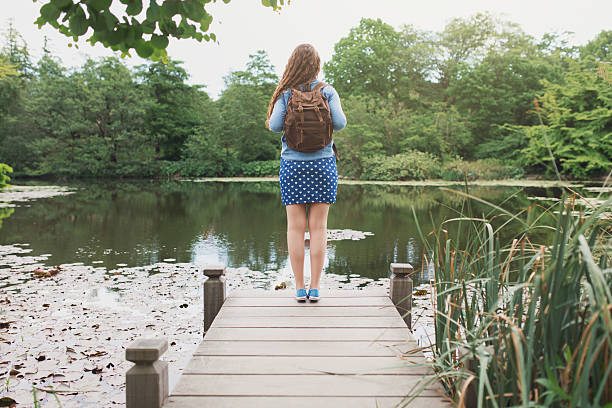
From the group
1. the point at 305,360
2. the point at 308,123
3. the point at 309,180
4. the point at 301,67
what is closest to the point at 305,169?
the point at 309,180

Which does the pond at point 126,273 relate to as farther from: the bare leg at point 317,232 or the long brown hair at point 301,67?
the long brown hair at point 301,67

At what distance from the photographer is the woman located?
262 centimetres

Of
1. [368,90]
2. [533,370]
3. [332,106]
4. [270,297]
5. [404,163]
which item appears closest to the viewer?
[533,370]

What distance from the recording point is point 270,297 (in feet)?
9.69

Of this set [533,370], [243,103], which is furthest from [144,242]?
[243,103]

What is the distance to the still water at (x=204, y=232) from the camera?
5.89 metres

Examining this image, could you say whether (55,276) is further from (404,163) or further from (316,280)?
(404,163)

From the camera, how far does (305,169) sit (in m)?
2.61

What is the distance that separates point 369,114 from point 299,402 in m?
23.3

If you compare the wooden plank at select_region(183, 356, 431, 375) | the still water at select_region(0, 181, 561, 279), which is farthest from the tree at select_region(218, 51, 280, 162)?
the wooden plank at select_region(183, 356, 431, 375)

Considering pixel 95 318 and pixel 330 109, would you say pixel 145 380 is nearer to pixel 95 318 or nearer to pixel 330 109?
pixel 330 109

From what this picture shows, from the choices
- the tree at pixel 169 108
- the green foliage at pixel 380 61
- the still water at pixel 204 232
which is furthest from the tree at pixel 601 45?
the tree at pixel 169 108

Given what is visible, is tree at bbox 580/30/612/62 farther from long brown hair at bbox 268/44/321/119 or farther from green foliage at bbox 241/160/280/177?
long brown hair at bbox 268/44/321/119

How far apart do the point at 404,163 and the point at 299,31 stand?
1466 inches
